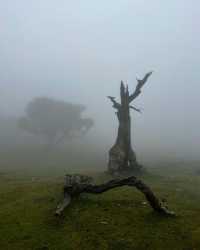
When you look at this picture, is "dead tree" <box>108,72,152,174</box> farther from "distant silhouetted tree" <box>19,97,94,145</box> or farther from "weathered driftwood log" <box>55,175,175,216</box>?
"distant silhouetted tree" <box>19,97,94,145</box>

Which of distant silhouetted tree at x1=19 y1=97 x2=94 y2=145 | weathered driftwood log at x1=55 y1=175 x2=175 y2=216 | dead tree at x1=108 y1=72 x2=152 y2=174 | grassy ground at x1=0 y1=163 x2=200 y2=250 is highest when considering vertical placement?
distant silhouetted tree at x1=19 y1=97 x2=94 y2=145

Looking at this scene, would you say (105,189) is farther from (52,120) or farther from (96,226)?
(52,120)

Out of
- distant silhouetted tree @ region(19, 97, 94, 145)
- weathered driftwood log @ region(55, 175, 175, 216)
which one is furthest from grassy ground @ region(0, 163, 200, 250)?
distant silhouetted tree @ region(19, 97, 94, 145)

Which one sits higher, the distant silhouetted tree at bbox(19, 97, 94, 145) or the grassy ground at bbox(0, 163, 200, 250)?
the distant silhouetted tree at bbox(19, 97, 94, 145)

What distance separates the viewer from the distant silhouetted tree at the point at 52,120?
84.0 metres

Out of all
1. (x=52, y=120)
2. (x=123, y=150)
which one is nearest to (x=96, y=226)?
(x=123, y=150)

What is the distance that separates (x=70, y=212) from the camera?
15.5m

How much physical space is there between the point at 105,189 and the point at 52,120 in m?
69.5

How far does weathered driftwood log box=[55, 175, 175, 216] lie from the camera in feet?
50.0

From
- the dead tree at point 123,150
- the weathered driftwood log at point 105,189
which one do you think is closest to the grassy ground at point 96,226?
the weathered driftwood log at point 105,189

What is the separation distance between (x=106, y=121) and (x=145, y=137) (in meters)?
35.9

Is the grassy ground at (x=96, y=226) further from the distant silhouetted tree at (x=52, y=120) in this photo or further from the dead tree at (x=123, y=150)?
the distant silhouetted tree at (x=52, y=120)

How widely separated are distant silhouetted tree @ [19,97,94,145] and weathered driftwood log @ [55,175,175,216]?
218 feet

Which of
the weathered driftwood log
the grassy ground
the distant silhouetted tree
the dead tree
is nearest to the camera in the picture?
the grassy ground
